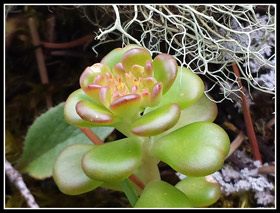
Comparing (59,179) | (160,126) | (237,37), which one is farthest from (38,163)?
(237,37)

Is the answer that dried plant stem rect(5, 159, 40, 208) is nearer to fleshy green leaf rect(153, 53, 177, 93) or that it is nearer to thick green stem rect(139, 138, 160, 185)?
thick green stem rect(139, 138, 160, 185)

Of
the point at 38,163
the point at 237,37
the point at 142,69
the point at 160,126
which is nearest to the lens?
the point at 160,126

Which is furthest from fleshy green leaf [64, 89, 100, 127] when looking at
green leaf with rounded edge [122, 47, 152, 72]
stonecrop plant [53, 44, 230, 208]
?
green leaf with rounded edge [122, 47, 152, 72]

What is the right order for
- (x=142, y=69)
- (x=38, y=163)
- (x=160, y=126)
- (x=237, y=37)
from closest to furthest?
1. (x=160, y=126)
2. (x=142, y=69)
3. (x=237, y=37)
4. (x=38, y=163)

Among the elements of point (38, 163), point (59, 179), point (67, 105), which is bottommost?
point (38, 163)

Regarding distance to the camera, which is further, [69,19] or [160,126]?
[69,19]

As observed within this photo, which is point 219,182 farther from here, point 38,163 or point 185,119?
point 38,163

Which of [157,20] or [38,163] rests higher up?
[157,20]
